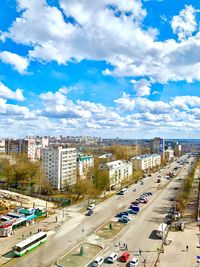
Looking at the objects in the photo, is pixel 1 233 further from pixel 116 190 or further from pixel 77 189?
pixel 116 190

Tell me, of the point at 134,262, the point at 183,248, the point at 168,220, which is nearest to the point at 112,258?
the point at 134,262

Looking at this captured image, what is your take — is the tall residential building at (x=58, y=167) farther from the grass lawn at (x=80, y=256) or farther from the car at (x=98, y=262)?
the car at (x=98, y=262)

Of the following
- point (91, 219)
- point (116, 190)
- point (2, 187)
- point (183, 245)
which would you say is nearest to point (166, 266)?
point (183, 245)

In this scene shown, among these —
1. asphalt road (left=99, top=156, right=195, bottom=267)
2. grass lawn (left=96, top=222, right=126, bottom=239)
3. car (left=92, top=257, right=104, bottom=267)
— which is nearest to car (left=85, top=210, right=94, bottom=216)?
grass lawn (left=96, top=222, right=126, bottom=239)

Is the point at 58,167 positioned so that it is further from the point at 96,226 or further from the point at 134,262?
the point at 134,262

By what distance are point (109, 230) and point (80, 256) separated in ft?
8.66

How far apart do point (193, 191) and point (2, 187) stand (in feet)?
44.2

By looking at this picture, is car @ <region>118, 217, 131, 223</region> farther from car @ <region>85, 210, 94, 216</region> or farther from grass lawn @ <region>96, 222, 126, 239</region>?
car @ <region>85, 210, 94, 216</region>

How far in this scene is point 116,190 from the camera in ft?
68.4

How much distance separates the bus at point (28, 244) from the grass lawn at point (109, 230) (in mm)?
2202

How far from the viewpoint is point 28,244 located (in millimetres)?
9625

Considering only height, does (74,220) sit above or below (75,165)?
below

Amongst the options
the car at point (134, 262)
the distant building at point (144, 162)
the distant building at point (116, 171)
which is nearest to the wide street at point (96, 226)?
the car at point (134, 262)

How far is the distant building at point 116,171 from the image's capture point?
72.1 ft
